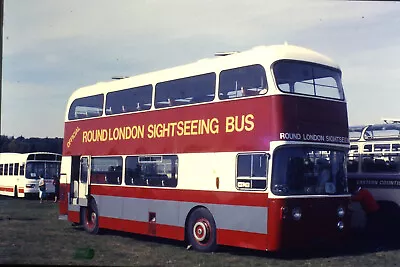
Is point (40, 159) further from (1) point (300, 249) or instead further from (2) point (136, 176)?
(1) point (300, 249)

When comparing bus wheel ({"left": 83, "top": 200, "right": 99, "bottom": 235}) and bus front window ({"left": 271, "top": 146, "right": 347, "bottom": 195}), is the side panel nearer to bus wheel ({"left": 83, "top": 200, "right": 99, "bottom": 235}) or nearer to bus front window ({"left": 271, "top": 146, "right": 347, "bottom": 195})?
bus wheel ({"left": 83, "top": 200, "right": 99, "bottom": 235})

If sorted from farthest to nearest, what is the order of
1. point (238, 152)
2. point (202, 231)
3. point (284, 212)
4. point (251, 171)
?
1. point (202, 231)
2. point (238, 152)
3. point (251, 171)
4. point (284, 212)

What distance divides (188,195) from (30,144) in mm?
13038

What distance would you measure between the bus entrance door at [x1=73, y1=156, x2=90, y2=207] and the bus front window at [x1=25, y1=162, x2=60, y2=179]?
1271cm

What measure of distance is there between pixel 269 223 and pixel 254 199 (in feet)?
1.71

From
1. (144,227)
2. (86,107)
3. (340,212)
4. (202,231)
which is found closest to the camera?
(340,212)

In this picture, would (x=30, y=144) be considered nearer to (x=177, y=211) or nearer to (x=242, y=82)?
(x=177, y=211)

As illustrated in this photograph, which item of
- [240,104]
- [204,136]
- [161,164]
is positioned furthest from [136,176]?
[240,104]

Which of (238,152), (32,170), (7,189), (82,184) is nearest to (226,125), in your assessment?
(238,152)

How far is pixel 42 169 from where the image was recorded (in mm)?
28359

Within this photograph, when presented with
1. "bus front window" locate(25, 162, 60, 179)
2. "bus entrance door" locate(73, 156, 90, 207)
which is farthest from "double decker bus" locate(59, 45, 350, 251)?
"bus front window" locate(25, 162, 60, 179)

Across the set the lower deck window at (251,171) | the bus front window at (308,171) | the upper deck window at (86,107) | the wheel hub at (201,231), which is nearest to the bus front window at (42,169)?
the upper deck window at (86,107)

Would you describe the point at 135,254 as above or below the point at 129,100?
below

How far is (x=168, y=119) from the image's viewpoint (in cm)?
1287
